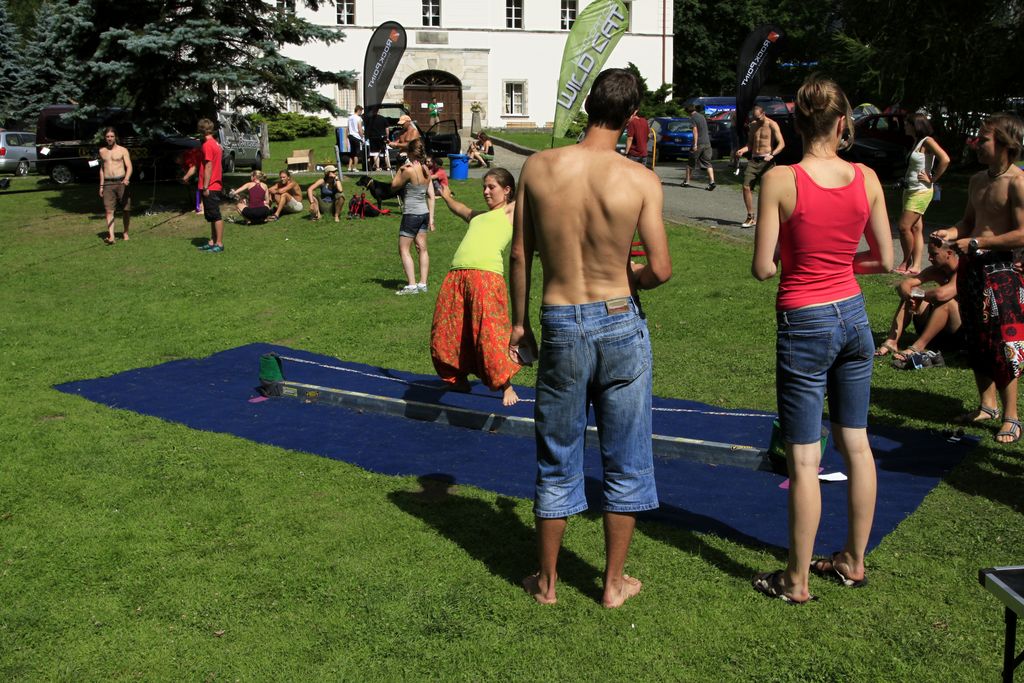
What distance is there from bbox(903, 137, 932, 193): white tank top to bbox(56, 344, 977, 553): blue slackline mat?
5.74 meters

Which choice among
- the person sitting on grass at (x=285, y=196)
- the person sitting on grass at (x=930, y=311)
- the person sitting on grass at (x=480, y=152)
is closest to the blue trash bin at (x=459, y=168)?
the person sitting on grass at (x=480, y=152)

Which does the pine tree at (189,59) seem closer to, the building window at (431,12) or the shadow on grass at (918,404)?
the shadow on grass at (918,404)

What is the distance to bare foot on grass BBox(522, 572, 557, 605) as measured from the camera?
4.19 meters

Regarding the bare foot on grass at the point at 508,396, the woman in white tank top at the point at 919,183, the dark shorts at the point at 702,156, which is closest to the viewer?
the bare foot on grass at the point at 508,396

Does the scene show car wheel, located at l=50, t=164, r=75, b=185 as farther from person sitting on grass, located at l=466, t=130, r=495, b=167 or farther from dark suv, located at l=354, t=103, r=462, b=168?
person sitting on grass, located at l=466, t=130, r=495, b=167

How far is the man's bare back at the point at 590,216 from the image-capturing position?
378cm

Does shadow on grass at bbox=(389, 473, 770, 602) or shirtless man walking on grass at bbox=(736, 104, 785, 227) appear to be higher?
shirtless man walking on grass at bbox=(736, 104, 785, 227)

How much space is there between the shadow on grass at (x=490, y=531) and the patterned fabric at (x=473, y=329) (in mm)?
1209

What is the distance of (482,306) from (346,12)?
3894 cm

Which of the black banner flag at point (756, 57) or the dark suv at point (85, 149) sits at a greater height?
the black banner flag at point (756, 57)

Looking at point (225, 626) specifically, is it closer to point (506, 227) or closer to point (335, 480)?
point (335, 480)

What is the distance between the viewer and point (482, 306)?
6.80 meters

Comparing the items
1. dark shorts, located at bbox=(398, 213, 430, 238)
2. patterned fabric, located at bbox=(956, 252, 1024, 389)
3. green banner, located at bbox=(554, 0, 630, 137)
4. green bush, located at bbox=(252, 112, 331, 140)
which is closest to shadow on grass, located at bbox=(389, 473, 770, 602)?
patterned fabric, located at bbox=(956, 252, 1024, 389)

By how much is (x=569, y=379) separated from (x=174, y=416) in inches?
171
